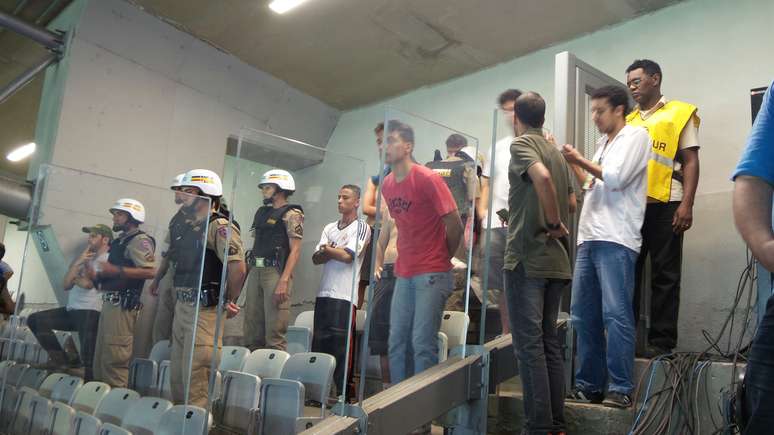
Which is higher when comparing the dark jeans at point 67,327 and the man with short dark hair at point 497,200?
the man with short dark hair at point 497,200

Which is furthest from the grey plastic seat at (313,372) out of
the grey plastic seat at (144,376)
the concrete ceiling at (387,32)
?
the concrete ceiling at (387,32)

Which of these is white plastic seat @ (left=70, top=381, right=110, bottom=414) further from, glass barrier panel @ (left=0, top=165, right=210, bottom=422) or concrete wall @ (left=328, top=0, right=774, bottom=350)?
concrete wall @ (left=328, top=0, right=774, bottom=350)

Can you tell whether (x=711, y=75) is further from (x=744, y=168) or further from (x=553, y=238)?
(x=744, y=168)

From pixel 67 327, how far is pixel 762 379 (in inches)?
119

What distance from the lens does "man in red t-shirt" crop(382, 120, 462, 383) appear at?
2.58m

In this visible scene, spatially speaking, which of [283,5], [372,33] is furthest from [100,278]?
[372,33]

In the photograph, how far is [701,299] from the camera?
3887 millimetres

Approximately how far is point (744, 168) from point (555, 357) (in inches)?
57.8

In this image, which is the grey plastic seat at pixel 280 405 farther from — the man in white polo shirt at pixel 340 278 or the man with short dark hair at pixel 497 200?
the man with short dark hair at pixel 497 200

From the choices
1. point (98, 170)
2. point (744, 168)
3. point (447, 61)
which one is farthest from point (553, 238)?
point (98, 170)

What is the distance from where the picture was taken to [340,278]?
2.58 m

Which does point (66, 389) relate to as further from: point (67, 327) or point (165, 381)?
point (165, 381)

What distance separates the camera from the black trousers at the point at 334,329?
8.29ft

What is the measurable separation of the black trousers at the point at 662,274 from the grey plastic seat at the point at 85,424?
2.55m
